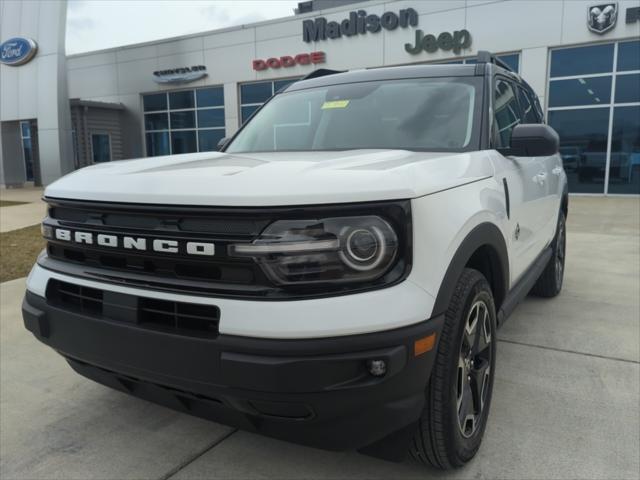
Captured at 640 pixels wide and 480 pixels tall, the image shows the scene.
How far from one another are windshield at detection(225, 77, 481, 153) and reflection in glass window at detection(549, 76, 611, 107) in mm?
13607

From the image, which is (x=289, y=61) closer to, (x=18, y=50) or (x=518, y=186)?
(x=18, y=50)

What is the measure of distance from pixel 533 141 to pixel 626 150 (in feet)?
45.6

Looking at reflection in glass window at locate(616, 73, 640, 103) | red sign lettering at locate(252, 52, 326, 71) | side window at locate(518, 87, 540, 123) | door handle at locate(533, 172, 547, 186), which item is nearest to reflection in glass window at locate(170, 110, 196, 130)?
red sign lettering at locate(252, 52, 326, 71)

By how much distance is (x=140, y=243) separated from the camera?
6.28 feet

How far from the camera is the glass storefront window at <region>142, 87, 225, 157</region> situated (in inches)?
841

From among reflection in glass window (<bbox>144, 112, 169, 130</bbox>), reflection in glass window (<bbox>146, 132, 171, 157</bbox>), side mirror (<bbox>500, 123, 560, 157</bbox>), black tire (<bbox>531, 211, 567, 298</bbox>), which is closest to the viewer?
side mirror (<bbox>500, 123, 560, 157</bbox>)

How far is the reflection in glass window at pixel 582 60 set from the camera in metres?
14.4

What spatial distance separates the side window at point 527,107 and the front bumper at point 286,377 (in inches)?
106

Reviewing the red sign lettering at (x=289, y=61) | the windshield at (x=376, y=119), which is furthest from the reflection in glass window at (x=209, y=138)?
the windshield at (x=376, y=119)

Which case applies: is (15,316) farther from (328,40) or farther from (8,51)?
(8,51)

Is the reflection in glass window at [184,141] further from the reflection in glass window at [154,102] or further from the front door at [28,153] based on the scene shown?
the front door at [28,153]

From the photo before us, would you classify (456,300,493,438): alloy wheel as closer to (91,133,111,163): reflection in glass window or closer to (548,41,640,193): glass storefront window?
(548,41,640,193): glass storefront window

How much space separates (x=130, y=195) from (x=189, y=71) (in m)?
21.1

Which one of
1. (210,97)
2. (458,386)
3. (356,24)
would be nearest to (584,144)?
(356,24)
